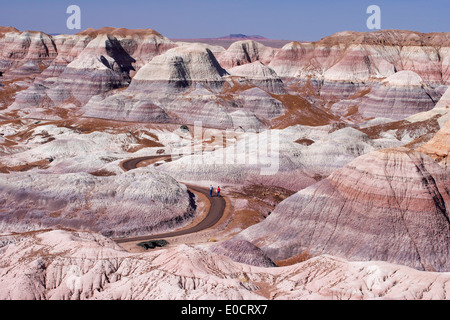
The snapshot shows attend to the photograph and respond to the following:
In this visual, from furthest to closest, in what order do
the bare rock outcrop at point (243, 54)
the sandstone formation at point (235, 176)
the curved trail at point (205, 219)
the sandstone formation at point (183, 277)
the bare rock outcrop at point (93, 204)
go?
the bare rock outcrop at point (243, 54) < the bare rock outcrop at point (93, 204) < the curved trail at point (205, 219) < the sandstone formation at point (235, 176) < the sandstone formation at point (183, 277)

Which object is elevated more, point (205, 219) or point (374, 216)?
point (374, 216)

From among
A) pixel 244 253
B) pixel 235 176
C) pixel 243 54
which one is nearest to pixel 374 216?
pixel 244 253

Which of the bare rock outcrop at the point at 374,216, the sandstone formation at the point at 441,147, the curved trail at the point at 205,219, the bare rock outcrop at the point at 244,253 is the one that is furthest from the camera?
the sandstone formation at the point at 441,147

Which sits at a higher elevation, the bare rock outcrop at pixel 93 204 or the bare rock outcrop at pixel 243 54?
the bare rock outcrop at pixel 243 54

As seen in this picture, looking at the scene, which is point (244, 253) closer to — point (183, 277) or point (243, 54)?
point (183, 277)

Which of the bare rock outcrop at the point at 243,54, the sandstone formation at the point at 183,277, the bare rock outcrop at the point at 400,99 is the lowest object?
the sandstone formation at the point at 183,277

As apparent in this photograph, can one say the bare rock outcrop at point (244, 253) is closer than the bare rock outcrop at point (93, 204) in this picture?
Yes

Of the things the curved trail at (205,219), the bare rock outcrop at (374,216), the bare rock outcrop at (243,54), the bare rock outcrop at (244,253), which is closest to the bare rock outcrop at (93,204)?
the curved trail at (205,219)

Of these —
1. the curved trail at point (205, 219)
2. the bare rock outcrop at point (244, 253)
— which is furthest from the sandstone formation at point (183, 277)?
the curved trail at point (205, 219)

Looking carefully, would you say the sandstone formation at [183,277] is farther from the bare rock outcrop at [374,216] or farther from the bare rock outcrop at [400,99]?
the bare rock outcrop at [400,99]

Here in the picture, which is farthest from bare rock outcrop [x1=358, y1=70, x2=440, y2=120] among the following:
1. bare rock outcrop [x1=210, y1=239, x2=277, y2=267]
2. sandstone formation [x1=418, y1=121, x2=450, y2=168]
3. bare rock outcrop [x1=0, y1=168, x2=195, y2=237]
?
bare rock outcrop [x1=210, y1=239, x2=277, y2=267]
